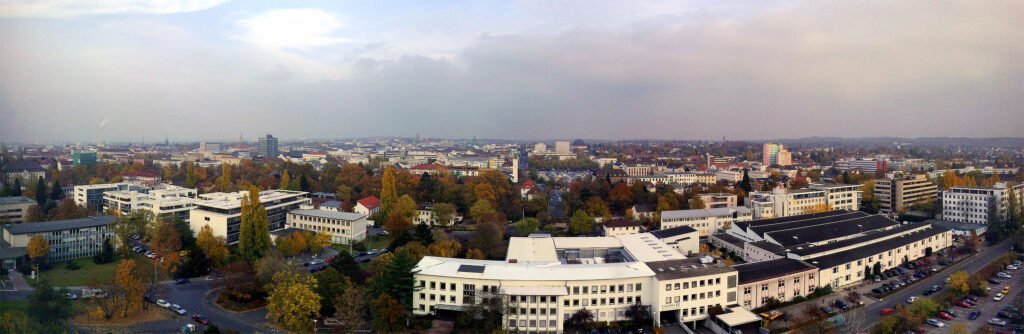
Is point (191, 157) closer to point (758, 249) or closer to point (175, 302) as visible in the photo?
point (175, 302)

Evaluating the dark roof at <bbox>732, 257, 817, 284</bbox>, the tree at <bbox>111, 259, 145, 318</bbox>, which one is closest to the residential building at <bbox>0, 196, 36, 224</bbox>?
the tree at <bbox>111, 259, 145, 318</bbox>

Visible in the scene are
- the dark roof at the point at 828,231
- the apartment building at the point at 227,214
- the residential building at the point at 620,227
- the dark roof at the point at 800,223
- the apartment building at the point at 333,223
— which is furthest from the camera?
the residential building at the point at 620,227

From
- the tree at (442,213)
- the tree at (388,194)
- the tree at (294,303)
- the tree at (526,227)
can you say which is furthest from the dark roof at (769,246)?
the tree at (388,194)

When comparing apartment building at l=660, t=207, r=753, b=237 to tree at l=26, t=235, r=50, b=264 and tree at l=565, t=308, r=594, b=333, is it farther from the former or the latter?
tree at l=26, t=235, r=50, b=264

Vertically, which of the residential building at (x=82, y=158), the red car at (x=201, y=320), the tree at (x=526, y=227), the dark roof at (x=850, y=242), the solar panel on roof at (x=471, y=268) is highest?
the residential building at (x=82, y=158)

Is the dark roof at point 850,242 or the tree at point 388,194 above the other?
the tree at point 388,194

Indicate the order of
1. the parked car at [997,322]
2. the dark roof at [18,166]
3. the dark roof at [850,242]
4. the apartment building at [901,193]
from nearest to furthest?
1. the parked car at [997,322]
2. the dark roof at [18,166]
3. the dark roof at [850,242]
4. the apartment building at [901,193]

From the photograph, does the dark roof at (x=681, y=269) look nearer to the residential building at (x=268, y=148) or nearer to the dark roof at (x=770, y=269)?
the dark roof at (x=770, y=269)

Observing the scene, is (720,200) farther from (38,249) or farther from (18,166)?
(18,166)
